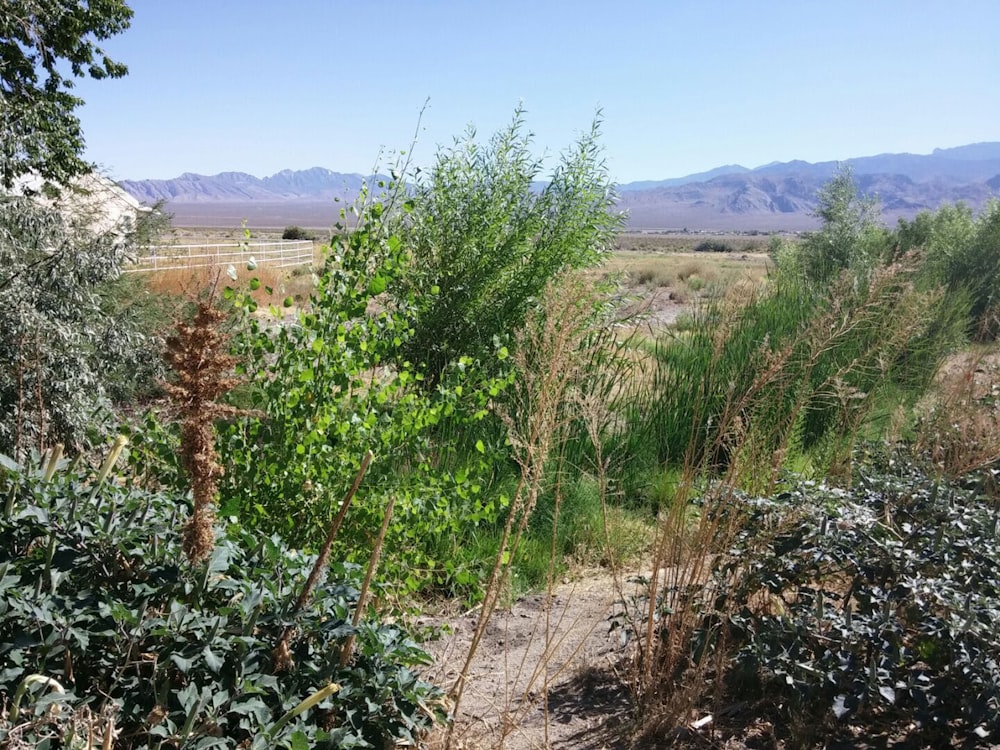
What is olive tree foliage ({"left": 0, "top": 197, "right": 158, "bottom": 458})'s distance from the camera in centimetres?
536

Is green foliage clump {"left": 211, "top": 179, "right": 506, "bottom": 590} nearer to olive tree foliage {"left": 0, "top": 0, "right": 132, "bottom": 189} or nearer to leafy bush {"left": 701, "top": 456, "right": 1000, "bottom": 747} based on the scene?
leafy bush {"left": 701, "top": 456, "right": 1000, "bottom": 747}

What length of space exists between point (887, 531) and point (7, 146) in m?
7.12

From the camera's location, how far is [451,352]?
5.64 m

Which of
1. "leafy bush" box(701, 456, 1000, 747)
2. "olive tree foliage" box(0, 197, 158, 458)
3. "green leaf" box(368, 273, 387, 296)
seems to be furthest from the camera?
"olive tree foliage" box(0, 197, 158, 458)

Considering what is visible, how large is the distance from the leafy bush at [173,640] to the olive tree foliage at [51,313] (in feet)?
12.0

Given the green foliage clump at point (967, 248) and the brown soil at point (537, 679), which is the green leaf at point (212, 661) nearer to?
the brown soil at point (537, 679)

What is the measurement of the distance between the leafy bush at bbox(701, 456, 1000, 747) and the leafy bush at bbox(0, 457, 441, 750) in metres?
1.15

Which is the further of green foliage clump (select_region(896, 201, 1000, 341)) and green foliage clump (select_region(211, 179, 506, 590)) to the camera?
green foliage clump (select_region(896, 201, 1000, 341))

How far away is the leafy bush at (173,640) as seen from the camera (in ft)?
5.83

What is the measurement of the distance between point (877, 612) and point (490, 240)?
403 centimetres

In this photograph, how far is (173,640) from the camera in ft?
6.17

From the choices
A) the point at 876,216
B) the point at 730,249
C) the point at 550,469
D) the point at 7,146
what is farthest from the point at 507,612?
the point at 730,249

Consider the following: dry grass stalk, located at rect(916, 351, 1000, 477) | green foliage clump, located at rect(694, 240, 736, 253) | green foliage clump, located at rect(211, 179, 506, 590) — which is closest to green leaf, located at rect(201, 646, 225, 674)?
green foliage clump, located at rect(211, 179, 506, 590)

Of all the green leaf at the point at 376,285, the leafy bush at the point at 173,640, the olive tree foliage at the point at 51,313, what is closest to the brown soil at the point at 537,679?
the leafy bush at the point at 173,640
